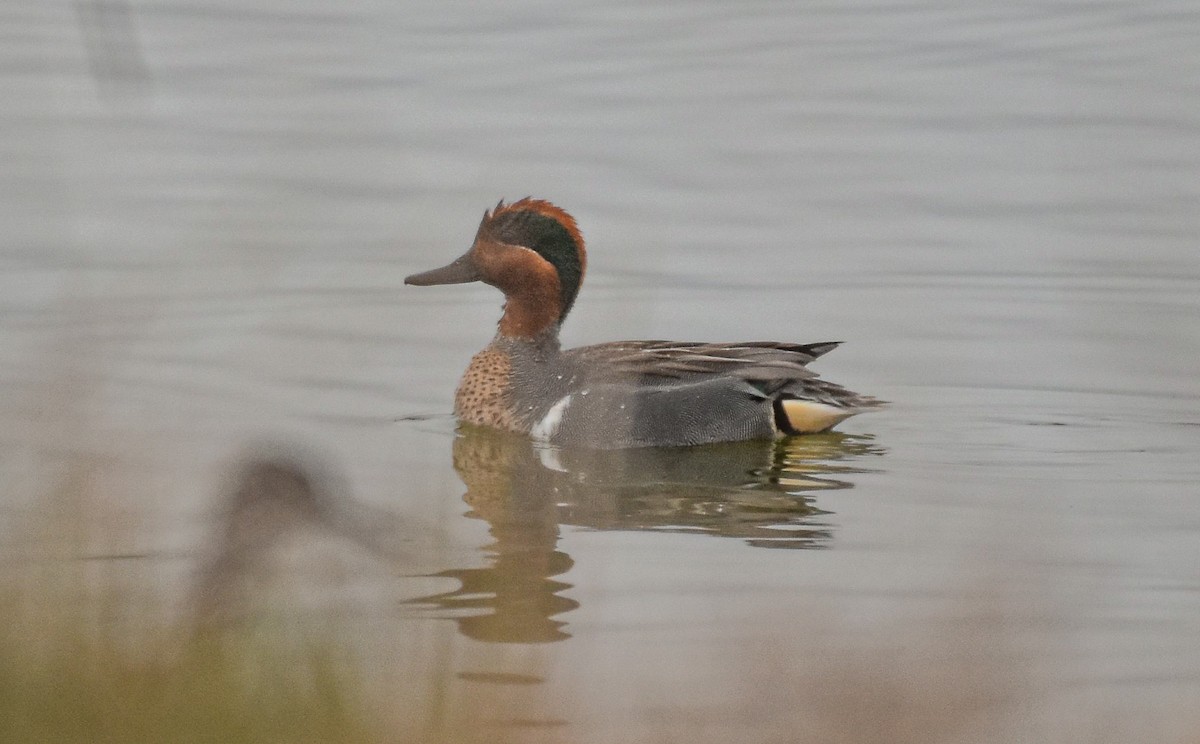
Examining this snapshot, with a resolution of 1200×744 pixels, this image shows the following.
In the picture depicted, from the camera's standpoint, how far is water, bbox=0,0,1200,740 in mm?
5324

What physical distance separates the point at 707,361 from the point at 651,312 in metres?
1.53

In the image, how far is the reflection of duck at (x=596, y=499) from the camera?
6.16 meters

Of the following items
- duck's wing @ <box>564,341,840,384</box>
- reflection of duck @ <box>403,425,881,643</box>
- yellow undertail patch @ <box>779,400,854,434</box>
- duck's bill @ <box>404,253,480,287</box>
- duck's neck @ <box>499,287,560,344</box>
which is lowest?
reflection of duck @ <box>403,425,881,643</box>

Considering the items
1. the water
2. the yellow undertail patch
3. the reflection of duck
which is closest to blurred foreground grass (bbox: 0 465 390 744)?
the water

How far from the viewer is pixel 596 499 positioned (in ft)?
26.1

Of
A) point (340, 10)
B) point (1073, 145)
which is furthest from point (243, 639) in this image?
point (340, 10)

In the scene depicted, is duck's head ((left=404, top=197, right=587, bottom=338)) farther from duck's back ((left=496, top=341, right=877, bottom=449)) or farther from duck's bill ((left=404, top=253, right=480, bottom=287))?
duck's back ((left=496, top=341, right=877, bottom=449))

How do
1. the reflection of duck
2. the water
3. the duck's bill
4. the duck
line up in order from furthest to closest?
the duck's bill → the duck → the reflection of duck → the water

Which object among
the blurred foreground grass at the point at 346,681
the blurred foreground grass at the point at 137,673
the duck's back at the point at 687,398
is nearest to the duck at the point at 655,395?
the duck's back at the point at 687,398

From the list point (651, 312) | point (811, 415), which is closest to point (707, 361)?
point (811, 415)

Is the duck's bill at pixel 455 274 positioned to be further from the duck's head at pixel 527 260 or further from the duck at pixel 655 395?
the duck at pixel 655 395

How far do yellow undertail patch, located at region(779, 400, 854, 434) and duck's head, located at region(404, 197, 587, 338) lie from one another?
4.81 feet

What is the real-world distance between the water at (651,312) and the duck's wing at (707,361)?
0.34 m

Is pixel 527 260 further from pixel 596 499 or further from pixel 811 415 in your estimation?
pixel 596 499
